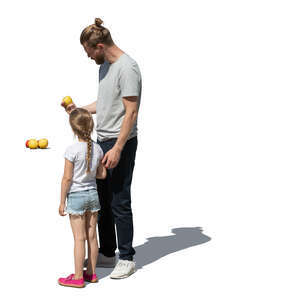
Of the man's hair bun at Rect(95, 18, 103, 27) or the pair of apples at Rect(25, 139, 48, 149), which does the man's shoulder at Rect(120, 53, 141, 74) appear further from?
the pair of apples at Rect(25, 139, 48, 149)

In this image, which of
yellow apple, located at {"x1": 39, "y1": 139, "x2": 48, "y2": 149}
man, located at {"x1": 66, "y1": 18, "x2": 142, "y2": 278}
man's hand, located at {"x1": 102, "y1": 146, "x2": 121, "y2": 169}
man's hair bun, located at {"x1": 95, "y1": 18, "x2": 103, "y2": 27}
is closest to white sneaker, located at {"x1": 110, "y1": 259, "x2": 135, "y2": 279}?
man, located at {"x1": 66, "y1": 18, "x2": 142, "y2": 278}

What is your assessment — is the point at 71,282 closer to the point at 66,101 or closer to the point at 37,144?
the point at 66,101

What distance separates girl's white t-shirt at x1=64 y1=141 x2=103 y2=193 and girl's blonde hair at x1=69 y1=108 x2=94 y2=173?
4cm

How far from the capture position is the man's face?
7.56 m

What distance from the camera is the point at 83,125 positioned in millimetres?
7164

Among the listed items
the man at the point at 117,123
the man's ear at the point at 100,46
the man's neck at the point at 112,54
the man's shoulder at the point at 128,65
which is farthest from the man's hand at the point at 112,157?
the man's ear at the point at 100,46

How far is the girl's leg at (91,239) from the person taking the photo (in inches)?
292

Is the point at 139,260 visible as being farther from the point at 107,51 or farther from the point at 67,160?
the point at 107,51

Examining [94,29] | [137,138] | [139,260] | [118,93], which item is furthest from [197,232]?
[94,29]

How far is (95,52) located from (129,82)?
53cm

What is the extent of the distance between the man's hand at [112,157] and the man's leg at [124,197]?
247mm

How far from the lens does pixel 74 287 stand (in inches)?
291

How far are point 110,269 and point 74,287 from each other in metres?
0.78

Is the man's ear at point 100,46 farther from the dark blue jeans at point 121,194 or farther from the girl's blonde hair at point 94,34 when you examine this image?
the dark blue jeans at point 121,194
